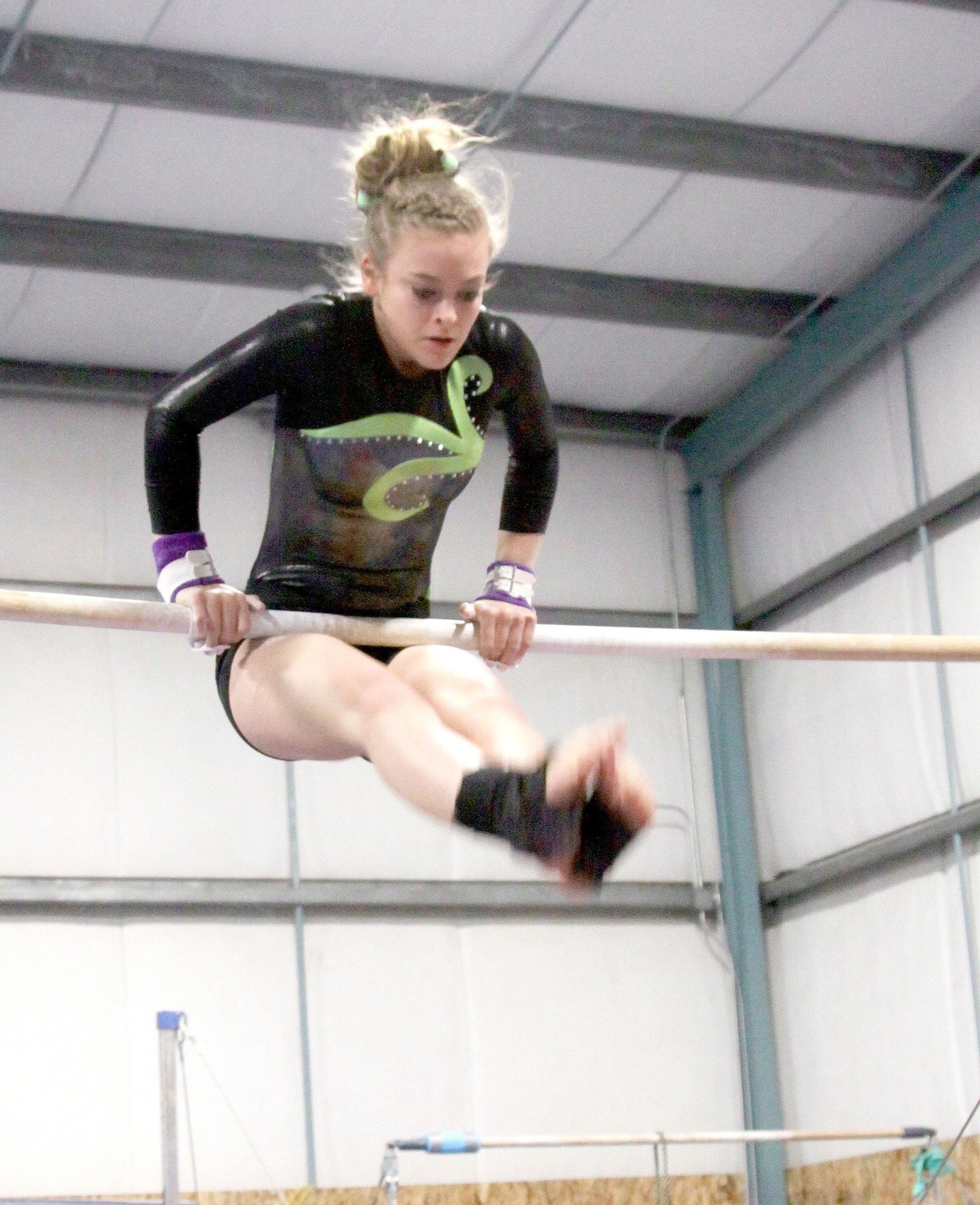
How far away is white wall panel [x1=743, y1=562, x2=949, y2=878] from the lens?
7.16 meters

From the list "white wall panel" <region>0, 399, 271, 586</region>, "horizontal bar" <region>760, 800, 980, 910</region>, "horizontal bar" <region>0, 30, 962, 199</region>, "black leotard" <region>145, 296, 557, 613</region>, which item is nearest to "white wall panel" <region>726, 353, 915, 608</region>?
"horizontal bar" <region>0, 30, 962, 199</region>

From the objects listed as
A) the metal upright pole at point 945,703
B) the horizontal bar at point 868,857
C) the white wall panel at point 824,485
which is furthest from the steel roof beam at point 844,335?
the horizontal bar at point 868,857

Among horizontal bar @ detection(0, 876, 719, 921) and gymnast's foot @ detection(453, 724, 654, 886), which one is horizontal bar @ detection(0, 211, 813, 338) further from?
gymnast's foot @ detection(453, 724, 654, 886)

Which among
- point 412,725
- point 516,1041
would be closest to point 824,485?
point 516,1041

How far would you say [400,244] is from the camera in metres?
2.84

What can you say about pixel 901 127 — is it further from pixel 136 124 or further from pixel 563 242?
pixel 136 124

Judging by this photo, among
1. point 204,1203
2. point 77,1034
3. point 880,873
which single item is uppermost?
point 880,873

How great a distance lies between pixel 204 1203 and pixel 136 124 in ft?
13.4

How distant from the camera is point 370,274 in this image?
297cm

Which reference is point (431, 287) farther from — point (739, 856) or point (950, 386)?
point (739, 856)

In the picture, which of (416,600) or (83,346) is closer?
(416,600)

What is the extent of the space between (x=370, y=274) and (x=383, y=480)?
1.24 ft

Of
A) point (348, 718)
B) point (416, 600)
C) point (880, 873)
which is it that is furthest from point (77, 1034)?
point (348, 718)

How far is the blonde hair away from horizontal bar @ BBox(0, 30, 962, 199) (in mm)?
2336
